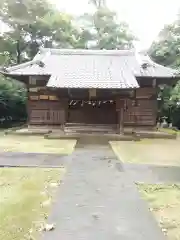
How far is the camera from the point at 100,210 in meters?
4.32

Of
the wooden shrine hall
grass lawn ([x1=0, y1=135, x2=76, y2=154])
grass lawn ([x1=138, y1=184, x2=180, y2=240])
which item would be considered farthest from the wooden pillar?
grass lawn ([x1=138, y1=184, x2=180, y2=240])

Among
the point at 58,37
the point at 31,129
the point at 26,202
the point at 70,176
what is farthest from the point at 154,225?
the point at 58,37

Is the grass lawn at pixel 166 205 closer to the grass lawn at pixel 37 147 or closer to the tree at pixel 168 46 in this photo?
the grass lawn at pixel 37 147

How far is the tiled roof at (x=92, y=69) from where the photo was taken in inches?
635

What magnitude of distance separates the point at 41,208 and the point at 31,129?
13268 millimetres

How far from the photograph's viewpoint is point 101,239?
3.38 metres

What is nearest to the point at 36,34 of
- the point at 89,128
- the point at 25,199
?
the point at 89,128

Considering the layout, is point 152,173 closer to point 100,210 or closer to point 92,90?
point 100,210

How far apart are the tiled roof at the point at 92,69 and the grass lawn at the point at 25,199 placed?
929 centimetres

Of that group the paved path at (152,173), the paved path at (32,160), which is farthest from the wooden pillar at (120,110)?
the paved path at (152,173)

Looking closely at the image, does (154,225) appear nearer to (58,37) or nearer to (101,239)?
(101,239)

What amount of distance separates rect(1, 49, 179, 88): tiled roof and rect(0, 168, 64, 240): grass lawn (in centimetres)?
929

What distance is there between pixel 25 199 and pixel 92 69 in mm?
14168

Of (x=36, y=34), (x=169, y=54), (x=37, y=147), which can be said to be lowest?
(x=37, y=147)
